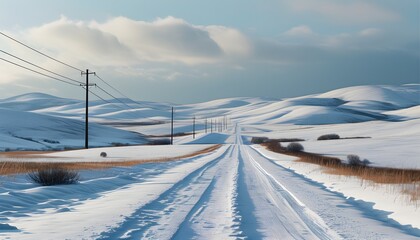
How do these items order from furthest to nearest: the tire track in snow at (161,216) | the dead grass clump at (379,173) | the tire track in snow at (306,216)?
the dead grass clump at (379,173), the tire track in snow at (306,216), the tire track in snow at (161,216)

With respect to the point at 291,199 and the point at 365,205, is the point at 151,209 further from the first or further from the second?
the point at 365,205

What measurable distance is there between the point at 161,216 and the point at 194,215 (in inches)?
30.1

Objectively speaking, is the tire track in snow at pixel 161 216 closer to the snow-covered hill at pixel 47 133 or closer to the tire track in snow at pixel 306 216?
the tire track in snow at pixel 306 216

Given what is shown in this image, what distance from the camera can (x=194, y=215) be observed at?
11.2 m

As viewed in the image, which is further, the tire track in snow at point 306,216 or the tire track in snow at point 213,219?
the tire track in snow at point 306,216

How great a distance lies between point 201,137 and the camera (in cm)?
12775

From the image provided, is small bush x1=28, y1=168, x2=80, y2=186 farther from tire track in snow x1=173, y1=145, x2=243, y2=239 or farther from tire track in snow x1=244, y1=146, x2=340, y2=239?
tire track in snow x1=244, y1=146, x2=340, y2=239

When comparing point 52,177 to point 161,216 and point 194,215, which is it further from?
point 194,215

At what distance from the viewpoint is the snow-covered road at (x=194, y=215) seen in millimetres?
9070

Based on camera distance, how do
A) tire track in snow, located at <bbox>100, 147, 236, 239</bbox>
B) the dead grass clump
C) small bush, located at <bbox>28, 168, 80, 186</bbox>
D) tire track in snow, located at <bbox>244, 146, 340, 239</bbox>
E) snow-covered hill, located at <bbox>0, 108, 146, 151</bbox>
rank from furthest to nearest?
snow-covered hill, located at <bbox>0, 108, 146, 151</bbox> < the dead grass clump < small bush, located at <bbox>28, 168, 80, 186</bbox> < tire track in snow, located at <bbox>244, 146, 340, 239</bbox> < tire track in snow, located at <bbox>100, 147, 236, 239</bbox>

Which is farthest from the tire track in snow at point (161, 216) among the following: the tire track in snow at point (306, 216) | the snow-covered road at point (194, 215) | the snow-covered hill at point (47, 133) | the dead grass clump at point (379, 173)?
the snow-covered hill at point (47, 133)

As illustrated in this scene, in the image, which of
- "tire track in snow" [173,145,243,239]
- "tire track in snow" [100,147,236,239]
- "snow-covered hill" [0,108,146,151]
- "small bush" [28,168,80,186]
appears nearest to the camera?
"tire track in snow" [100,147,236,239]

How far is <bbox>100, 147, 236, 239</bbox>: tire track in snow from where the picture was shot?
8829 millimetres

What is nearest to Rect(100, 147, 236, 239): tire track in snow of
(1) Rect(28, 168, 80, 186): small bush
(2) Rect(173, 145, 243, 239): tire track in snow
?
(2) Rect(173, 145, 243, 239): tire track in snow
